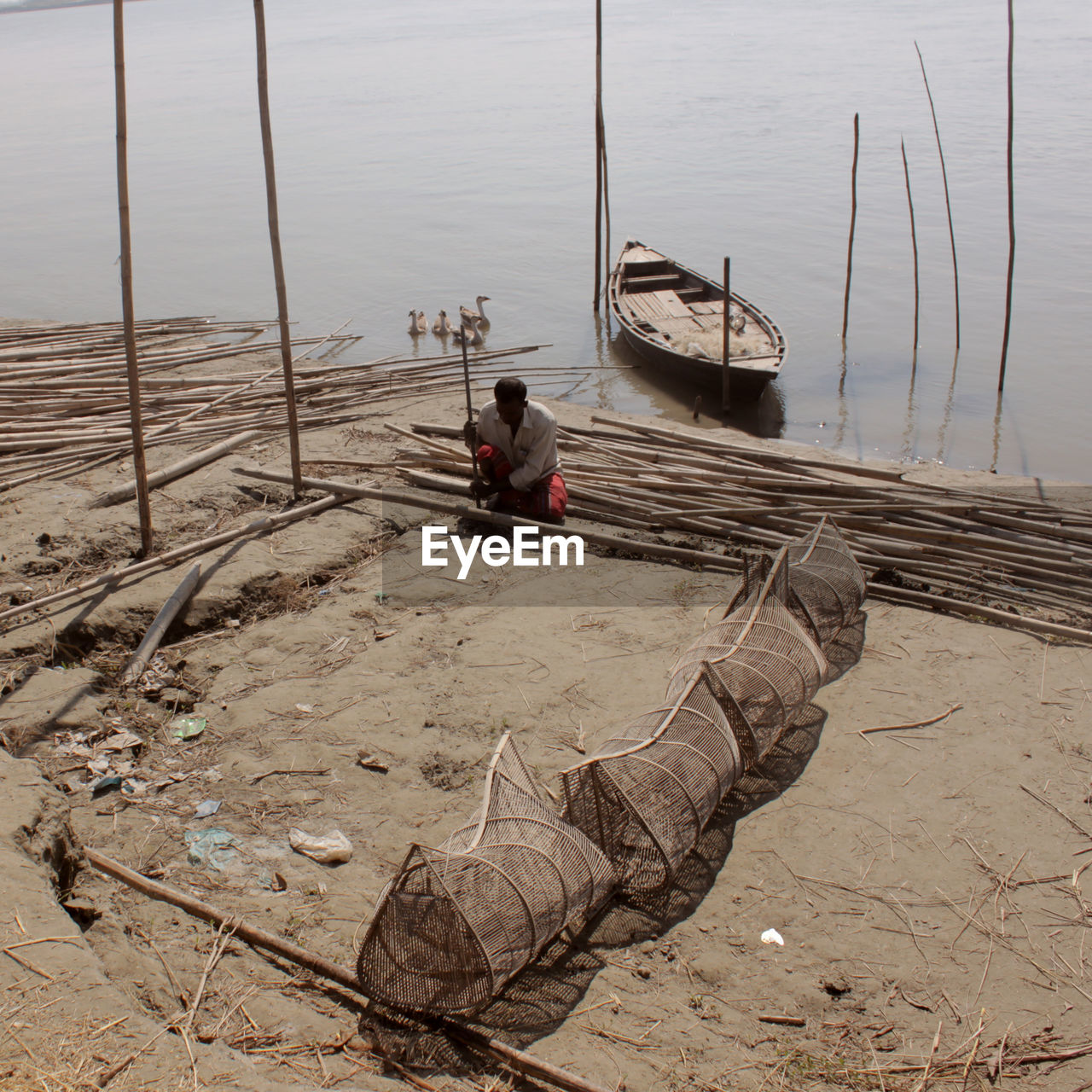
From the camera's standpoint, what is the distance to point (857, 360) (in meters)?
11.4

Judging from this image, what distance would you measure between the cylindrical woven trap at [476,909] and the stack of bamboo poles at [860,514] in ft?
9.07

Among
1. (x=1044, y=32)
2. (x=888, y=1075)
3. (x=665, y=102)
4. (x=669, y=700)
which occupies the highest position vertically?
(x=1044, y=32)

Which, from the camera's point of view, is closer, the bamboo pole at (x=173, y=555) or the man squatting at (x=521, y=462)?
the bamboo pole at (x=173, y=555)

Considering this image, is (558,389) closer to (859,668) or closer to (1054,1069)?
(859,668)

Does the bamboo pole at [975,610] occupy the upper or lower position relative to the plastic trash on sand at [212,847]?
upper

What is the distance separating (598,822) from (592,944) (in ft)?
1.26

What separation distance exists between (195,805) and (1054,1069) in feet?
9.31

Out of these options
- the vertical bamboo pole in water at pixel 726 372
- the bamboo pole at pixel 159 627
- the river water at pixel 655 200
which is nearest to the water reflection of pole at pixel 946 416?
the river water at pixel 655 200

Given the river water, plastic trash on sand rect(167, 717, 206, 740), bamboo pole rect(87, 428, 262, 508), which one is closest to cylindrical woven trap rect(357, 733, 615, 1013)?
plastic trash on sand rect(167, 717, 206, 740)

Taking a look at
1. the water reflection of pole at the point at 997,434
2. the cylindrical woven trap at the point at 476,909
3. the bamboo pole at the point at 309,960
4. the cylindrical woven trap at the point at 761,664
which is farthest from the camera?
the water reflection of pole at the point at 997,434

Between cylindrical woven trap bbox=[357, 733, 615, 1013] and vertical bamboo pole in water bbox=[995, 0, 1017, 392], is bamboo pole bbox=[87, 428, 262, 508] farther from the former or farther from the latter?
vertical bamboo pole in water bbox=[995, 0, 1017, 392]

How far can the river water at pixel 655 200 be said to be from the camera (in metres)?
11.0

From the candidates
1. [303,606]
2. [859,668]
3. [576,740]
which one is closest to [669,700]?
[576,740]
